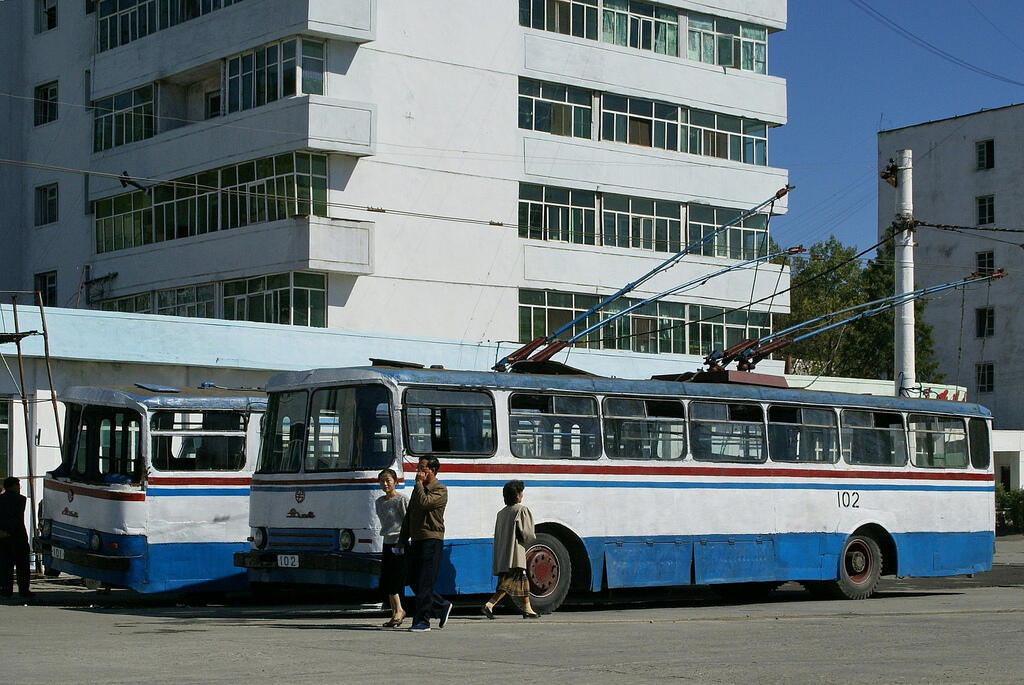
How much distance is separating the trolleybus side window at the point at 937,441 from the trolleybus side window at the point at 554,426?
5.96 meters

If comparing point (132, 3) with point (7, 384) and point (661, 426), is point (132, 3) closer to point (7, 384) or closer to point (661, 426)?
point (7, 384)

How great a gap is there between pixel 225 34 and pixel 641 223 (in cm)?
1318

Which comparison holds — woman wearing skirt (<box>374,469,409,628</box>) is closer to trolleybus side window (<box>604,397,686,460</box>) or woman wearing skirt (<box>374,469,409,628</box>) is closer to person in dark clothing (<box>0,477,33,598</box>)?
trolleybus side window (<box>604,397,686,460</box>)

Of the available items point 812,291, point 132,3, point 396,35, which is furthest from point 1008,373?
point 132,3

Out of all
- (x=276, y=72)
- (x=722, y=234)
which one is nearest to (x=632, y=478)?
(x=276, y=72)

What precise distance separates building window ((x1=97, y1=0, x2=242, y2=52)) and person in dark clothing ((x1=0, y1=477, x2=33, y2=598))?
22139mm

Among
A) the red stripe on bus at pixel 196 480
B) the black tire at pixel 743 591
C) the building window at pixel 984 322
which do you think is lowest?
the black tire at pixel 743 591

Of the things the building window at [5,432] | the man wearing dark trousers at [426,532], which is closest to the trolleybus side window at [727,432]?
the man wearing dark trousers at [426,532]

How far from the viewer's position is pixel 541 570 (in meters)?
17.8

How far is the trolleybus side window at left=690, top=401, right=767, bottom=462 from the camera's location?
779 inches

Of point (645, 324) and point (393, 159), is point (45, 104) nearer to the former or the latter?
point (393, 159)

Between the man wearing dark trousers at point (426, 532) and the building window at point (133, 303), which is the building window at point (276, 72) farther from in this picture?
the man wearing dark trousers at point (426, 532)

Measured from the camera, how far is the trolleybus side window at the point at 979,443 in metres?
23.2

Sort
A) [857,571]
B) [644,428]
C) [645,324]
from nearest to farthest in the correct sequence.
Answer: [644,428], [857,571], [645,324]
